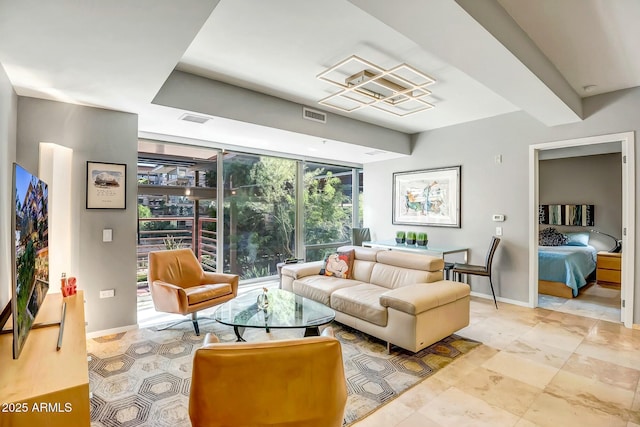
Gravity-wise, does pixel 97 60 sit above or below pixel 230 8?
below

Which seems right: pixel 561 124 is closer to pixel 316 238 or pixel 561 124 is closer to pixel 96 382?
pixel 316 238

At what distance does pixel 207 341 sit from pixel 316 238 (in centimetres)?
481

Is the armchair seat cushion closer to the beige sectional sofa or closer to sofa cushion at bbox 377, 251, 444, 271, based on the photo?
the beige sectional sofa

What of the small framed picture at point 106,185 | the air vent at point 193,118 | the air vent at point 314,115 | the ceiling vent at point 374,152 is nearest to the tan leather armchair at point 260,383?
the small framed picture at point 106,185

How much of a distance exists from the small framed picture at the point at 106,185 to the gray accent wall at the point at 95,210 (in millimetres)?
47

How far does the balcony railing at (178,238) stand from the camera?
4.34 m

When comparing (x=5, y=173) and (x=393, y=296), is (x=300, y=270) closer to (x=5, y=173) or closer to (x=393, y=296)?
(x=393, y=296)

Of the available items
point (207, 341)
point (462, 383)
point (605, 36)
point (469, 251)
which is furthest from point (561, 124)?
point (207, 341)

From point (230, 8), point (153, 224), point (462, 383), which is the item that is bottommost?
point (462, 383)

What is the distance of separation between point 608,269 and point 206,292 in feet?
21.5

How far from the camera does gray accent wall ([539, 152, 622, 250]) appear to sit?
19.8ft

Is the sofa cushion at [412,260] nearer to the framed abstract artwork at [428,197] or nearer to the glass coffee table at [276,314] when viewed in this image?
the glass coffee table at [276,314]

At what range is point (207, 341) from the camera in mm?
1643

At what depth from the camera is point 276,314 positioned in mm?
2795
